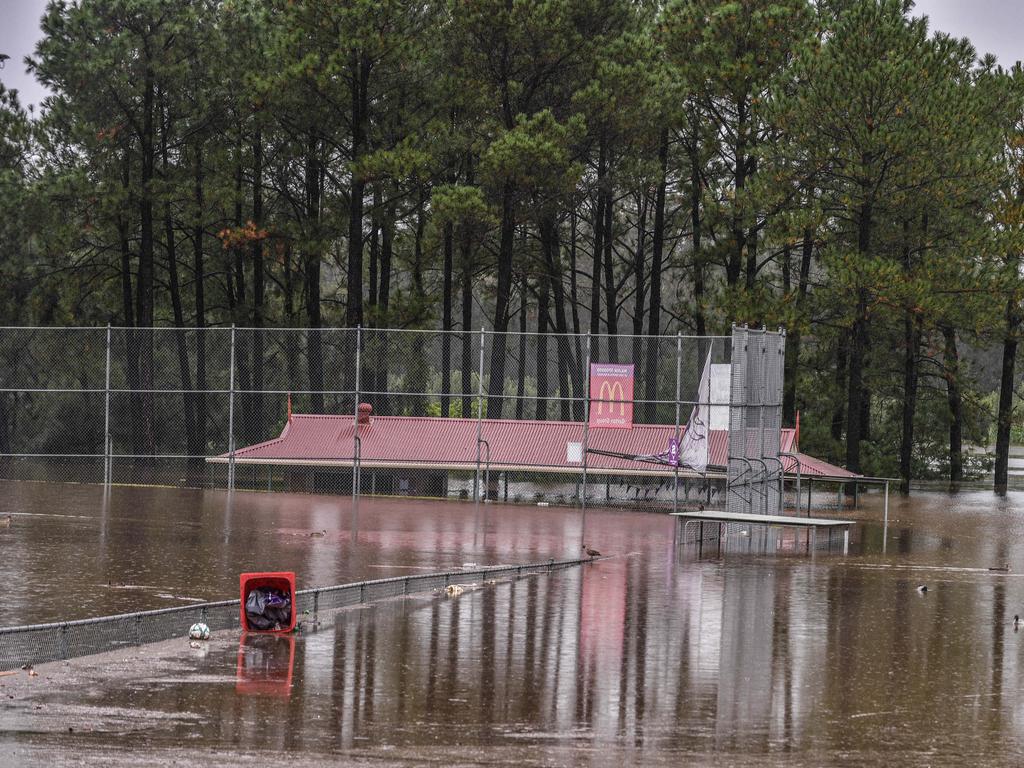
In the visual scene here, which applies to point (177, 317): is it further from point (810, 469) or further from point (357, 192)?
point (810, 469)

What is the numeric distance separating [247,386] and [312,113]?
815 cm

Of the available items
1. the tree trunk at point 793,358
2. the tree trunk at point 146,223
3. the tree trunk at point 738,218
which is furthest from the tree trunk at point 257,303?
the tree trunk at point 793,358

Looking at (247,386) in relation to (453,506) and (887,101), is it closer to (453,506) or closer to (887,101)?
(453,506)

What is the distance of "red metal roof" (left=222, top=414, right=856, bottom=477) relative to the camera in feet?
89.6

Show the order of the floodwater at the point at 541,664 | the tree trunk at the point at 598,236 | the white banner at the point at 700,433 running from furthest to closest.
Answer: the tree trunk at the point at 598,236, the white banner at the point at 700,433, the floodwater at the point at 541,664

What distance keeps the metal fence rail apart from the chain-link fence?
8.20 meters

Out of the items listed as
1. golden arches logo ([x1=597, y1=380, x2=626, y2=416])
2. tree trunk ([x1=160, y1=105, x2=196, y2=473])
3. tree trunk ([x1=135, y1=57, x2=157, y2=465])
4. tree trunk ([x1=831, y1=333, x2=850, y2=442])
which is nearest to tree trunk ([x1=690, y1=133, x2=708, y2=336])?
tree trunk ([x1=831, y1=333, x2=850, y2=442])

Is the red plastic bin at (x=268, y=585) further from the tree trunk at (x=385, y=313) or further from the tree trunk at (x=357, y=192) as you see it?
the tree trunk at (x=357, y=192)

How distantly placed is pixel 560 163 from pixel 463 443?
7785mm

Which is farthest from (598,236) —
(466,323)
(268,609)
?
(268,609)

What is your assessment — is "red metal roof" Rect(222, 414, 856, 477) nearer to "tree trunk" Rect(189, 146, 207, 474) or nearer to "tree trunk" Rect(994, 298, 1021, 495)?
"tree trunk" Rect(189, 146, 207, 474)

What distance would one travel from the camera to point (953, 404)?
131ft

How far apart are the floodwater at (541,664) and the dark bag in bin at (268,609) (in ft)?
0.82

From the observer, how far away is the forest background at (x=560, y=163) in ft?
101
